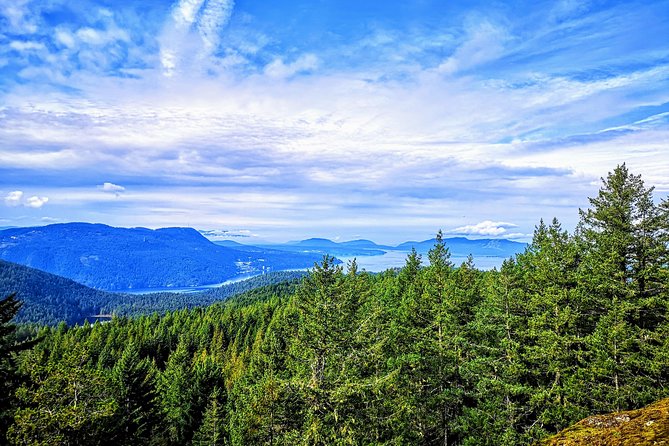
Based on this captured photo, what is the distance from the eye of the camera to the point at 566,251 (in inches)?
749

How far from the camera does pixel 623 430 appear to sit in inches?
257

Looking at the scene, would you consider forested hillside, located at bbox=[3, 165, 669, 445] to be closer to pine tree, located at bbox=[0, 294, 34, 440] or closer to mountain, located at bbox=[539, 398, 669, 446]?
pine tree, located at bbox=[0, 294, 34, 440]

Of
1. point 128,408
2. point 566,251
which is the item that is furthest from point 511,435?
point 128,408

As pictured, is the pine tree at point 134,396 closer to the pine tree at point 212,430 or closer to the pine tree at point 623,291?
the pine tree at point 212,430

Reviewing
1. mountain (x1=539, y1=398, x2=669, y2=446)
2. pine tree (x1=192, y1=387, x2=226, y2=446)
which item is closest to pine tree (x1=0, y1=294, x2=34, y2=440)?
mountain (x1=539, y1=398, x2=669, y2=446)

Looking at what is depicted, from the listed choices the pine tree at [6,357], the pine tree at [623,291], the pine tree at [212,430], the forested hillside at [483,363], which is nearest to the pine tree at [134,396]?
the pine tree at [212,430]

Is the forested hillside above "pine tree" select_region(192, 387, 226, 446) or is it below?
above

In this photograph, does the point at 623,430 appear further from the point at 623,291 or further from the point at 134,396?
the point at 134,396

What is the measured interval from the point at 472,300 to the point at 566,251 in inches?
345

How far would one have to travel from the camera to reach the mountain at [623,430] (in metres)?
6.10

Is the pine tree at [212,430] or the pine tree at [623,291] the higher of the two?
the pine tree at [623,291]

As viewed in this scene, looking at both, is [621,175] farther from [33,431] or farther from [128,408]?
[128,408]

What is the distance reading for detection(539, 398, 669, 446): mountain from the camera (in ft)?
20.0

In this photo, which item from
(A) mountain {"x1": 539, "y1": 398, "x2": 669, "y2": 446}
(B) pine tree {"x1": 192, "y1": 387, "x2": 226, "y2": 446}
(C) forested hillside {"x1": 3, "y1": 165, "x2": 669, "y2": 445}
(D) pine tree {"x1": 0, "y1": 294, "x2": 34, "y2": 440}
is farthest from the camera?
(B) pine tree {"x1": 192, "y1": 387, "x2": 226, "y2": 446}
